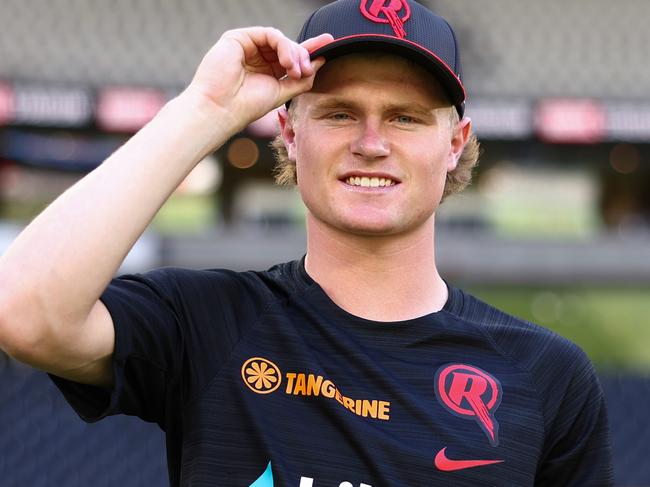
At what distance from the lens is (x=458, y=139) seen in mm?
1834

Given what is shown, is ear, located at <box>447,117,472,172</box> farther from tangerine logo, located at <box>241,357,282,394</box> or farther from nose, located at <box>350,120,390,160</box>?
tangerine logo, located at <box>241,357,282,394</box>

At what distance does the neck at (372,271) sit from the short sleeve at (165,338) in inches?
6.5

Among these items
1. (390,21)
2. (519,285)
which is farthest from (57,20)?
(390,21)

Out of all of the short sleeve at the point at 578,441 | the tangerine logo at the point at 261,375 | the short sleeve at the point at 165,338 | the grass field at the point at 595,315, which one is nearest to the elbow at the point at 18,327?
the short sleeve at the point at 165,338

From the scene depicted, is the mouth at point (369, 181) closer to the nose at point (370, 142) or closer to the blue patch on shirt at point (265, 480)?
the nose at point (370, 142)

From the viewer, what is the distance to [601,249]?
672 centimetres

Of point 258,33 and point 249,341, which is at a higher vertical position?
point 258,33

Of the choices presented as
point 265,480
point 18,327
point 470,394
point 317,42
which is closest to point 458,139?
point 317,42

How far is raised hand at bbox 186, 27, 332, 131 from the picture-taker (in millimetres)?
1511

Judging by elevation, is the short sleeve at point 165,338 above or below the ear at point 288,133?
below

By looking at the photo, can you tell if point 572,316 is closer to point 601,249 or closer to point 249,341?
point 601,249

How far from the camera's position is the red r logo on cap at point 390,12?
5.50 ft

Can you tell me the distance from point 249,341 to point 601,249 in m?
5.58

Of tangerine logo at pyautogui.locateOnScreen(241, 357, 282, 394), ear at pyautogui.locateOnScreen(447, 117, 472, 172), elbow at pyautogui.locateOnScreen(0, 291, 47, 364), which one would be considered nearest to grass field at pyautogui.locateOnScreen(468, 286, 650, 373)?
ear at pyautogui.locateOnScreen(447, 117, 472, 172)
